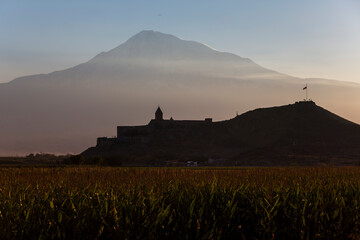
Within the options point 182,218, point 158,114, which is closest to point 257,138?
point 158,114

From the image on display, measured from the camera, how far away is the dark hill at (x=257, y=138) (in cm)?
12488

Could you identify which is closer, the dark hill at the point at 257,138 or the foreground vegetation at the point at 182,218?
the foreground vegetation at the point at 182,218

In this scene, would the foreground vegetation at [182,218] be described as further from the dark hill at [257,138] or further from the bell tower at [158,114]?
the bell tower at [158,114]

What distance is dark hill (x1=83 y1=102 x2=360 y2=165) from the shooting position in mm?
124875

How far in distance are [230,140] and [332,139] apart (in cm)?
3067

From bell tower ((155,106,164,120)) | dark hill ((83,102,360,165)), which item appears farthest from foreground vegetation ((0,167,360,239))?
bell tower ((155,106,164,120))

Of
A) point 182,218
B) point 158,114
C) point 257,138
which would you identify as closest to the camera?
point 182,218

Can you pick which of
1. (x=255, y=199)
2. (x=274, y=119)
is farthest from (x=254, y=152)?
(x=255, y=199)

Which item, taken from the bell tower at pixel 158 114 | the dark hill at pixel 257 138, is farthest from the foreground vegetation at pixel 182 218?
the bell tower at pixel 158 114

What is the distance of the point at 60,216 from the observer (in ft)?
30.0

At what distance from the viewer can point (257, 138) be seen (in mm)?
152500

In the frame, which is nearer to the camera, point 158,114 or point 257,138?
point 257,138

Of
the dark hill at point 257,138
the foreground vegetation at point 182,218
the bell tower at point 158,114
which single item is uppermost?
the bell tower at point 158,114

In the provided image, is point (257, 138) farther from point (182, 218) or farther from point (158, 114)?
point (182, 218)
